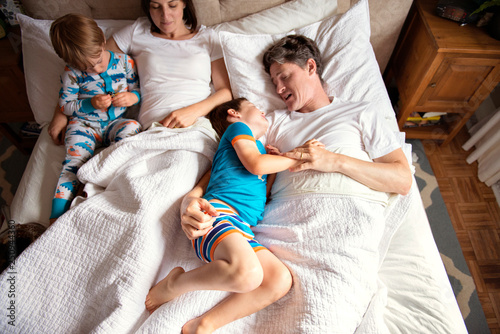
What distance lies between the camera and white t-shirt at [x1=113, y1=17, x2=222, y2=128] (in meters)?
1.51

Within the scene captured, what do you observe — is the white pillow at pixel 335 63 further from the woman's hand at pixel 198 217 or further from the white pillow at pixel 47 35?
the woman's hand at pixel 198 217

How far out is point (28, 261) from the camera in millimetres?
1011

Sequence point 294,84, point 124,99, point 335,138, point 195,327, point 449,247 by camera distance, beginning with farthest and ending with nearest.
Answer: point 449,247 < point 124,99 < point 294,84 < point 335,138 < point 195,327

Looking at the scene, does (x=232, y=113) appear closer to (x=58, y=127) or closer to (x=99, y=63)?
(x=99, y=63)

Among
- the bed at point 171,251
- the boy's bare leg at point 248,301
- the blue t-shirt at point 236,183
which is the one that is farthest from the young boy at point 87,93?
the boy's bare leg at point 248,301

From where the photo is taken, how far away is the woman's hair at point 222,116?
1.38 metres

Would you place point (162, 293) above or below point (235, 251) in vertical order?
below

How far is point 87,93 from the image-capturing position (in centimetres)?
149

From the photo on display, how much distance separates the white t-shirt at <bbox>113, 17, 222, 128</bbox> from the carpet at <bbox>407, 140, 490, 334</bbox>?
5.21 feet

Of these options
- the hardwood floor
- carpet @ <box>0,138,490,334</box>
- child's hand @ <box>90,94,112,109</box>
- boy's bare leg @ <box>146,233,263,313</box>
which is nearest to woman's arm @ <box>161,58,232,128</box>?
child's hand @ <box>90,94,112,109</box>

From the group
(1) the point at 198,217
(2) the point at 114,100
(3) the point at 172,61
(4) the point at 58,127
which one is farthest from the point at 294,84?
(4) the point at 58,127

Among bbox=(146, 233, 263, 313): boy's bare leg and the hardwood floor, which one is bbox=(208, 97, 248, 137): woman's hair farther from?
the hardwood floor

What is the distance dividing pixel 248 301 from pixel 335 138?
75 cm

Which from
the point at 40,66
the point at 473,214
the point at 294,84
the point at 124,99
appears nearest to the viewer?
the point at 294,84
